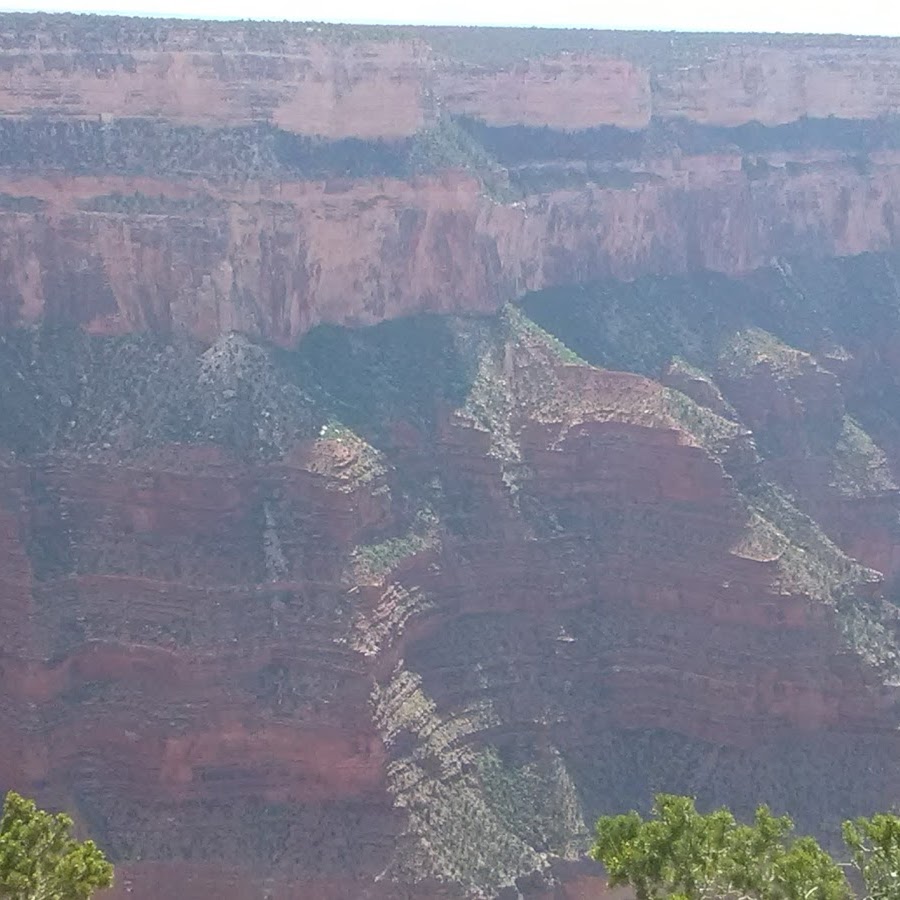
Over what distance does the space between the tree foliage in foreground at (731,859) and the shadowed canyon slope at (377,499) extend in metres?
18.1

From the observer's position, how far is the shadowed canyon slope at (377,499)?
135ft

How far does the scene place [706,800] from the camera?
45438mm

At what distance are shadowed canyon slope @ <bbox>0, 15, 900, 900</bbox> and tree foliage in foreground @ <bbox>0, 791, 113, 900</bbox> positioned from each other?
17.2m

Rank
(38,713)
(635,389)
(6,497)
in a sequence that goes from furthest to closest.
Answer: (635,389) → (6,497) → (38,713)

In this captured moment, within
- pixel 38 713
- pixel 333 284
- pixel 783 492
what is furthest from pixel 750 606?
pixel 38 713

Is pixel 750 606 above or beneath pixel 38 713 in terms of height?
above

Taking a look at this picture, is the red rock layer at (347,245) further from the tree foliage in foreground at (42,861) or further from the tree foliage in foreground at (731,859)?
the tree foliage in foreground at (731,859)

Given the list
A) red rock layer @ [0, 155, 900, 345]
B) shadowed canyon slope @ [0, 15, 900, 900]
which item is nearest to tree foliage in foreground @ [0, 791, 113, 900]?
shadowed canyon slope @ [0, 15, 900, 900]

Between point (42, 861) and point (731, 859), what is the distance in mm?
11716

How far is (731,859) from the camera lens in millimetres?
23031

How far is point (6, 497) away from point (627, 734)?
74.3 feet

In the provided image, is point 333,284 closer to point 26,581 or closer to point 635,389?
point 635,389

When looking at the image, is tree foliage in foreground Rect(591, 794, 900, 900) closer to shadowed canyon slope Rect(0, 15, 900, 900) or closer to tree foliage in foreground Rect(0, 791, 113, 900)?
tree foliage in foreground Rect(0, 791, 113, 900)

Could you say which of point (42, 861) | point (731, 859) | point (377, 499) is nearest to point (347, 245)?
point (377, 499)
